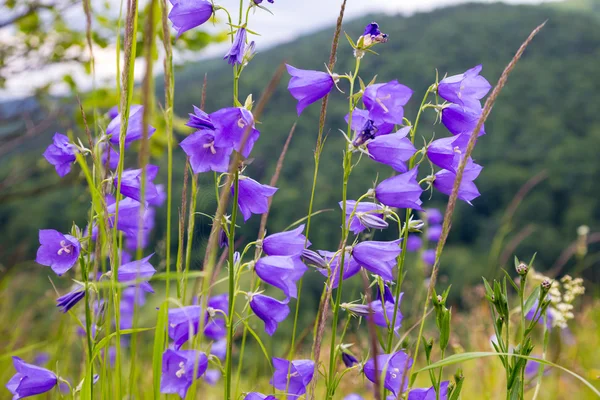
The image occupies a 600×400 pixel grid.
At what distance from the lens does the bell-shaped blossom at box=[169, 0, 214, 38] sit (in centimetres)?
103

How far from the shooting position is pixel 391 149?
97 centimetres

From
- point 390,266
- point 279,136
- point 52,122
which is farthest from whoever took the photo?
point 279,136

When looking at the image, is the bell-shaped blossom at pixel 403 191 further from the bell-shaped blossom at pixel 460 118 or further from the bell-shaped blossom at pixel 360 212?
the bell-shaped blossom at pixel 460 118

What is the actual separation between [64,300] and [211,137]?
0.41m

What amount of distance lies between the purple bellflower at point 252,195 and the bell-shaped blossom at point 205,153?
0.14ft

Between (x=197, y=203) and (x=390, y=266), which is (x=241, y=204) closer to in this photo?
(x=197, y=203)

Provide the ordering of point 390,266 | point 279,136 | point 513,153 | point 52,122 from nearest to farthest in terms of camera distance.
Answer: point 390,266 < point 52,122 < point 279,136 < point 513,153

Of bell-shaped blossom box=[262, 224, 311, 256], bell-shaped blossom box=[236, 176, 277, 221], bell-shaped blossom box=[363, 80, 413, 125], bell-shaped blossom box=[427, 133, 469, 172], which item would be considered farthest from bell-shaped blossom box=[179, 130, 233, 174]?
bell-shaped blossom box=[427, 133, 469, 172]

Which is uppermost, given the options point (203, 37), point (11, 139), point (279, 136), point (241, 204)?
point (241, 204)

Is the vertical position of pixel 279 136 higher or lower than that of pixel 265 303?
lower

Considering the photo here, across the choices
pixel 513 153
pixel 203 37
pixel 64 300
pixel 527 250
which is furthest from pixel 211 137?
pixel 513 153

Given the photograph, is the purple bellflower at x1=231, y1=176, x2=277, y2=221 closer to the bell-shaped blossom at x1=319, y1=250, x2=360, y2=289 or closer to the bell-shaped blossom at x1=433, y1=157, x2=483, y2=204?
the bell-shaped blossom at x1=319, y1=250, x2=360, y2=289

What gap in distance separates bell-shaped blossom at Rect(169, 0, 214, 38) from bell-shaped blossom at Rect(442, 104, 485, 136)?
0.49 metres

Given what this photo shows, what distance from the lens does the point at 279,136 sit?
71.6 feet
